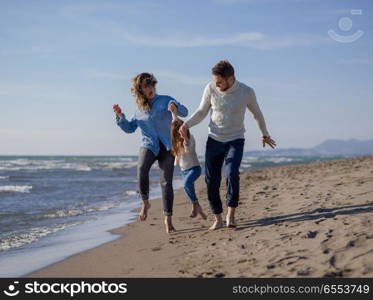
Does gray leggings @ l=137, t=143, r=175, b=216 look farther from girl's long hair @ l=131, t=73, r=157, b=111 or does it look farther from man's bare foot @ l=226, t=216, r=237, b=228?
man's bare foot @ l=226, t=216, r=237, b=228

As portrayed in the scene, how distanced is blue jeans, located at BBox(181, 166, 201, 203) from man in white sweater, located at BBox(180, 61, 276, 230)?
3.29 feet

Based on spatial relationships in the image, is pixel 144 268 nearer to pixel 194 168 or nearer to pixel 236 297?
pixel 236 297

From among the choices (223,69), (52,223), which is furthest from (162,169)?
(52,223)

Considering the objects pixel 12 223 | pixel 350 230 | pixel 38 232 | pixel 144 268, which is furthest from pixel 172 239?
pixel 12 223

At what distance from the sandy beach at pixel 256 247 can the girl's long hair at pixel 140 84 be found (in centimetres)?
157

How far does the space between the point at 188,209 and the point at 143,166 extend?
9.26ft

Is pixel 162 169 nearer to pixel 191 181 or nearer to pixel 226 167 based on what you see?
pixel 226 167

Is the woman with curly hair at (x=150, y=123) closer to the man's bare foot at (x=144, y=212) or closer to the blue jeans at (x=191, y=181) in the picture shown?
the man's bare foot at (x=144, y=212)

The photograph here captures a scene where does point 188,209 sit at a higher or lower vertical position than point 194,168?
lower

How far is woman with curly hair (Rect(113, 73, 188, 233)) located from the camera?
216 inches

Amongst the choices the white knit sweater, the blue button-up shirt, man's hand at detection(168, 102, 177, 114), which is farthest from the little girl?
man's hand at detection(168, 102, 177, 114)

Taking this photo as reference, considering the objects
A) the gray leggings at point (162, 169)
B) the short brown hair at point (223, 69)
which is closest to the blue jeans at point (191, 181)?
the gray leggings at point (162, 169)

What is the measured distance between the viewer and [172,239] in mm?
5340

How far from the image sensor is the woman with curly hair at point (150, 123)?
5.48m
